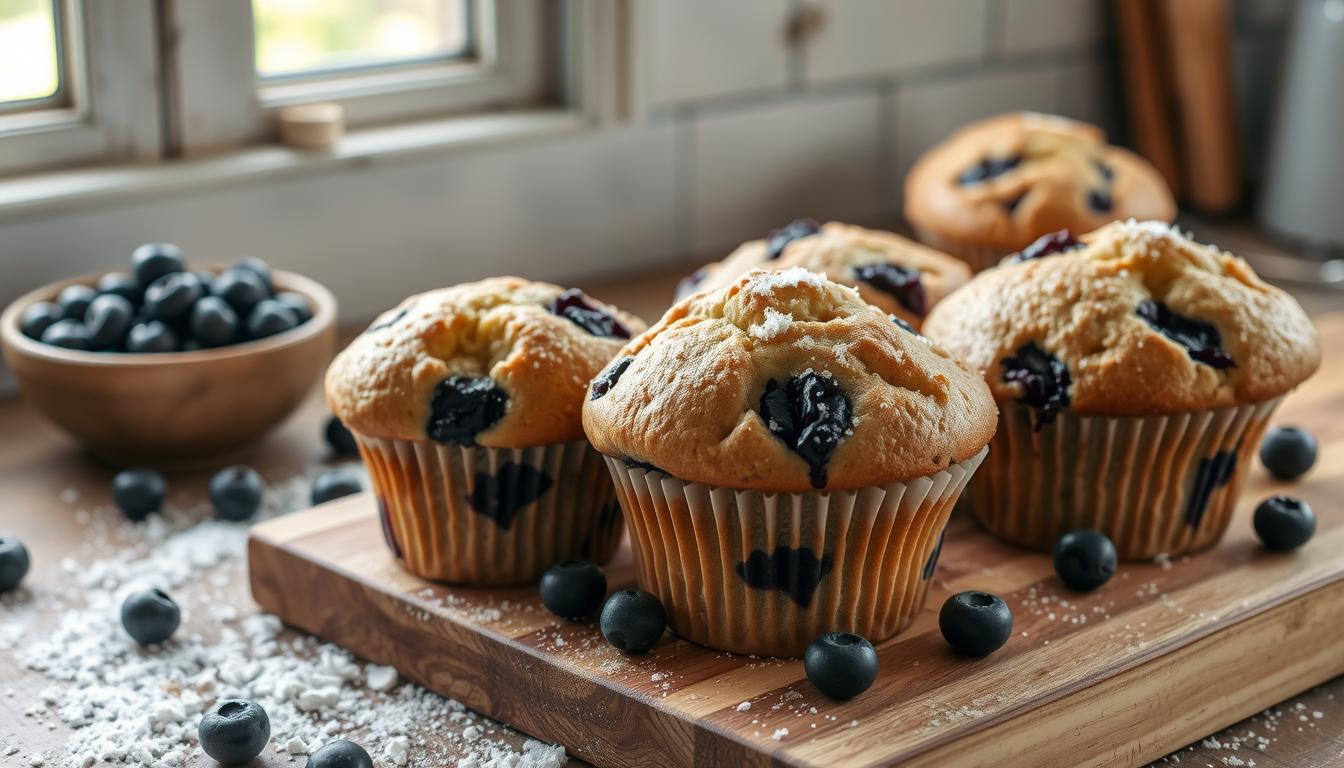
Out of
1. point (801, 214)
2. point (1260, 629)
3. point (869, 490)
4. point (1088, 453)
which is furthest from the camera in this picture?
point (801, 214)

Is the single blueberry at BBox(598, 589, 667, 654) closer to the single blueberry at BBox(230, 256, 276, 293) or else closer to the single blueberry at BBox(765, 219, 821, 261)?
the single blueberry at BBox(765, 219, 821, 261)

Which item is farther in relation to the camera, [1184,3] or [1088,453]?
[1184,3]

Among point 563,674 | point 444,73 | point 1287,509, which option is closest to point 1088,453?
point 1287,509

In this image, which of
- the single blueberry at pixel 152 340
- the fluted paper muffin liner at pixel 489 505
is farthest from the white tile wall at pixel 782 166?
the fluted paper muffin liner at pixel 489 505

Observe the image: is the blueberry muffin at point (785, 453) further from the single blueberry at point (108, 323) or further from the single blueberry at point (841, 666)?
the single blueberry at point (108, 323)

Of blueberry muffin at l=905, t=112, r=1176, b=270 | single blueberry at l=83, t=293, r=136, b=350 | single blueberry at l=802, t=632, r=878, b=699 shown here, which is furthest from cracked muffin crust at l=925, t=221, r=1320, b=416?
single blueberry at l=83, t=293, r=136, b=350

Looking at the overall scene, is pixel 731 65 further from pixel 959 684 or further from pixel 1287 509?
pixel 959 684
